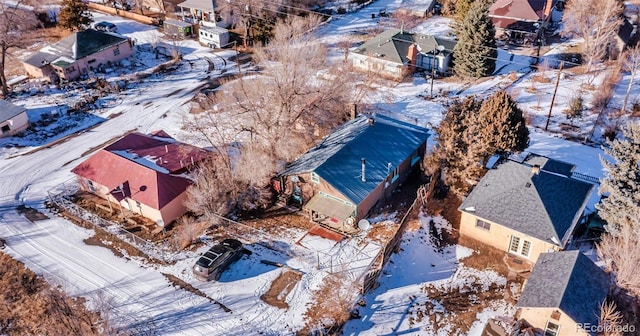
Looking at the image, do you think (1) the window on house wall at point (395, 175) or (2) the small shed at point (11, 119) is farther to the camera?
(2) the small shed at point (11, 119)

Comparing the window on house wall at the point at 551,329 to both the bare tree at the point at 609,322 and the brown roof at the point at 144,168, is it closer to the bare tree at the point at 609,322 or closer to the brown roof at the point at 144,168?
the bare tree at the point at 609,322

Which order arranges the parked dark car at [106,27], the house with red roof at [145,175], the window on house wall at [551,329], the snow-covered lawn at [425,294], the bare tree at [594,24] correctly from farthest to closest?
1. the parked dark car at [106,27]
2. the bare tree at [594,24]
3. the house with red roof at [145,175]
4. the snow-covered lawn at [425,294]
5. the window on house wall at [551,329]

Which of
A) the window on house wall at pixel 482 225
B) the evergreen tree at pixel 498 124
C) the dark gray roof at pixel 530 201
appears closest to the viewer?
the dark gray roof at pixel 530 201

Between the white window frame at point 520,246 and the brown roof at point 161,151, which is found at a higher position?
the brown roof at point 161,151

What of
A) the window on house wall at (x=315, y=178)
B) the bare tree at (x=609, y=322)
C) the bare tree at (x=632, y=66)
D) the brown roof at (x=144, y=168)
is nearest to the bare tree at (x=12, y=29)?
the brown roof at (x=144, y=168)

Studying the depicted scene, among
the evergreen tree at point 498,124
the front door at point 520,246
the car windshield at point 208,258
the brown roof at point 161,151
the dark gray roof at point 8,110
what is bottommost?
the car windshield at point 208,258

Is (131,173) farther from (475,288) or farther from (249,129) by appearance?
(475,288)

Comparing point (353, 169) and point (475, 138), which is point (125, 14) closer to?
point (353, 169)

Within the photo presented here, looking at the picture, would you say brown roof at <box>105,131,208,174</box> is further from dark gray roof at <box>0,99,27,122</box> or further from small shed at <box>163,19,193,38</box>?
small shed at <box>163,19,193,38</box>
